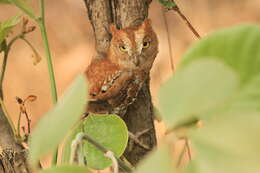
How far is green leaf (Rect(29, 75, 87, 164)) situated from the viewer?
5.6 inches

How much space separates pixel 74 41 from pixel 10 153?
1345 millimetres

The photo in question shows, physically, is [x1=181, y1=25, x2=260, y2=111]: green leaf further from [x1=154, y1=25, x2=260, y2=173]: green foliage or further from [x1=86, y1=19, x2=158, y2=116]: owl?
[x1=86, y1=19, x2=158, y2=116]: owl

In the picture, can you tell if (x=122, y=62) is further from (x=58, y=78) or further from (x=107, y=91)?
(x=58, y=78)

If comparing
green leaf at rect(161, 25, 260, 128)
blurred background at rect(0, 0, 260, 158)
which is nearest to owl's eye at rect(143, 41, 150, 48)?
green leaf at rect(161, 25, 260, 128)

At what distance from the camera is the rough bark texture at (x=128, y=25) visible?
0.54 m

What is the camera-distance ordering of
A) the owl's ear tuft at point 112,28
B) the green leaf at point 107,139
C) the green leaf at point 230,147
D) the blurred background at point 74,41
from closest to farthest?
the green leaf at point 230,147, the green leaf at point 107,139, the owl's ear tuft at point 112,28, the blurred background at point 74,41

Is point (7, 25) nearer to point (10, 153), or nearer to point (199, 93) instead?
point (10, 153)

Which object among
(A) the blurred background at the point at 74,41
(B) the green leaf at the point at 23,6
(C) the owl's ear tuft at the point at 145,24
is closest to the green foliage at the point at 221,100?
(B) the green leaf at the point at 23,6

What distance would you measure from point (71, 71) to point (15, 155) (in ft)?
4.09

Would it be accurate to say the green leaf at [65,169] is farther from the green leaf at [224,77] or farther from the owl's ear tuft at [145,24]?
the owl's ear tuft at [145,24]

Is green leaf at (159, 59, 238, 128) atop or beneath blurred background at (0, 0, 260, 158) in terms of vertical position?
atop

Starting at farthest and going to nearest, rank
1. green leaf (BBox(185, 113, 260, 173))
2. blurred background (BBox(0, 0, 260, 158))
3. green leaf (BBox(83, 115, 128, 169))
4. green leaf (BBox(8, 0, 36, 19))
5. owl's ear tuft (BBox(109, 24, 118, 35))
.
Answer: blurred background (BBox(0, 0, 260, 158)) < owl's ear tuft (BBox(109, 24, 118, 35)) < green leaf (BBox(8, 0, 36, 19)) < green leaf (BBox(83, 115, 128, 169)) < green leaf (BBox(185, 113, 260, 173))

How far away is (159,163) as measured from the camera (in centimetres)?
13

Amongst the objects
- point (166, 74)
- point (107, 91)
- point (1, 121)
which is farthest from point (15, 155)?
point (166, 74)
